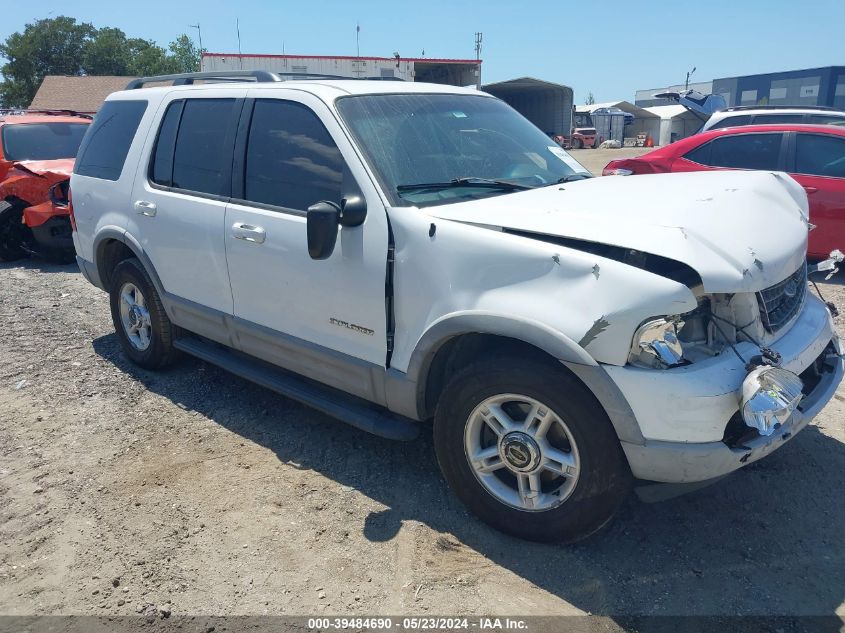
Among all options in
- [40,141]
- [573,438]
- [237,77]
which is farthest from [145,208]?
[40,141]

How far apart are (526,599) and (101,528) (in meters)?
2.05

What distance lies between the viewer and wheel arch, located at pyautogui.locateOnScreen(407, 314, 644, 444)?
8.45 feet

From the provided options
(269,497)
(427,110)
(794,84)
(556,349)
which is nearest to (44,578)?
(269,497)

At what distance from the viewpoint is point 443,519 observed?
3.28m

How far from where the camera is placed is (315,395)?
3.76 metres

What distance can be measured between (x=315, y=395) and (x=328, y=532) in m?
0.80

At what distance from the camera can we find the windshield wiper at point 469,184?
10.9ft

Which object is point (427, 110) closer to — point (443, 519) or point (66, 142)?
point (443, 519)

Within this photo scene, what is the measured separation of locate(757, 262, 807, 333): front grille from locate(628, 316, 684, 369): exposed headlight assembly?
1.76 feet

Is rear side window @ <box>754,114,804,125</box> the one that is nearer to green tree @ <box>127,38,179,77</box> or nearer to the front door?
the front door

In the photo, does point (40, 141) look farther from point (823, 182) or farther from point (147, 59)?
point (147, 59)

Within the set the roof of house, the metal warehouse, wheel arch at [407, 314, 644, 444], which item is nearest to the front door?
wheel arch at [407, 314, 644, 444]

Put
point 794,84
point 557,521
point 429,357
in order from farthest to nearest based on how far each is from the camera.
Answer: point 794,84
point 429,357
point 557,521

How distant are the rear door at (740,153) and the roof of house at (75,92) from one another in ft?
102
